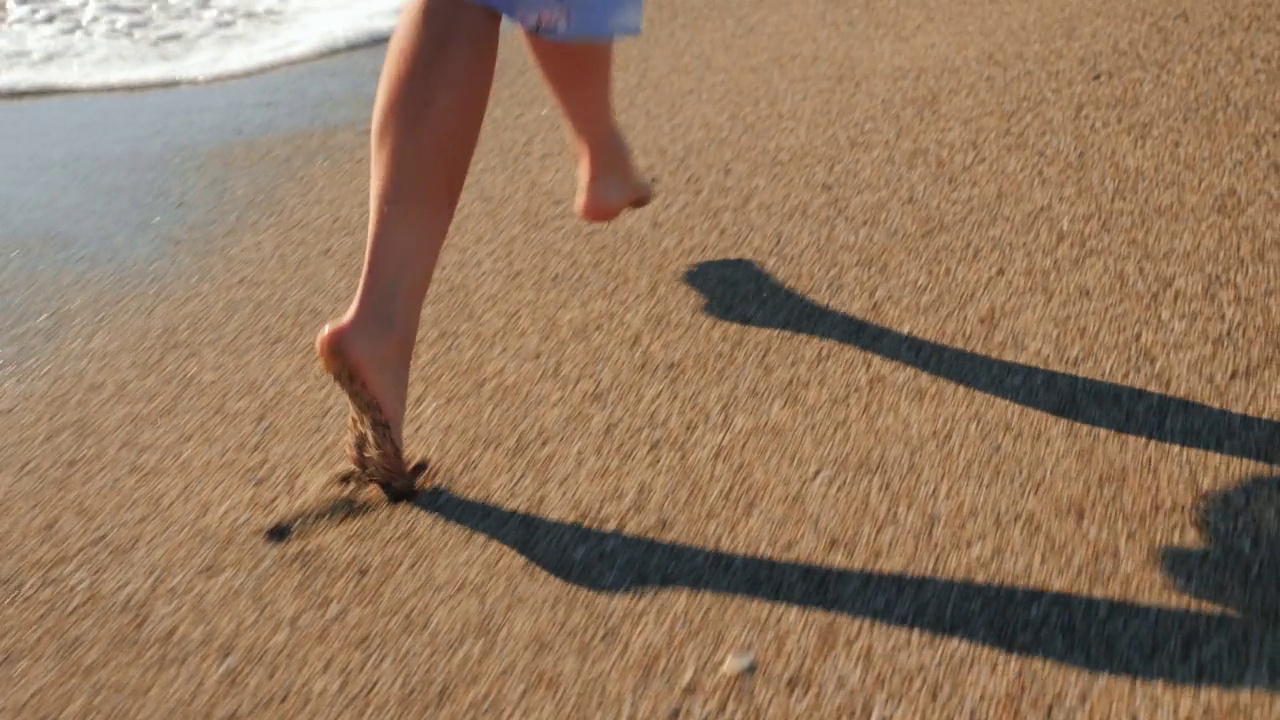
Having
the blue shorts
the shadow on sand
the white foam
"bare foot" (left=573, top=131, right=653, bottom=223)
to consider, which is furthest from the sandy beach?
the white foam

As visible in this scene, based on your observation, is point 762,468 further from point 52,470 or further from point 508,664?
point 52,470

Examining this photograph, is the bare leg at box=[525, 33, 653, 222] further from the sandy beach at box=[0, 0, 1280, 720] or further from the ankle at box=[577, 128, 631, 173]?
the sandy beach at box=[0, 0, 1280, 720]

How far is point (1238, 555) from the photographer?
5.51ft

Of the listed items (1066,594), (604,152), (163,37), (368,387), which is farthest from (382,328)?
(163,37)

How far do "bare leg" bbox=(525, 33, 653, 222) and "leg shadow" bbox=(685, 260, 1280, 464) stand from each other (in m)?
0.25

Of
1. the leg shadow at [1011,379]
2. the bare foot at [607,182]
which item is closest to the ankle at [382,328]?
the bare foot at [607,182]

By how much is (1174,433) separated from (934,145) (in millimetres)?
1171

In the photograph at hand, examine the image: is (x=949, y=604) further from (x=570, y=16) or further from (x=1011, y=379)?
(x=570, y=16)

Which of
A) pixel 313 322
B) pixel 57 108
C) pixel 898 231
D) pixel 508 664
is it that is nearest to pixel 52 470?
pixel 313 322

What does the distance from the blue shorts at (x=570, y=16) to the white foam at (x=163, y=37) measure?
2.59m

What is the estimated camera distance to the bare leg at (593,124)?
2.04 meters

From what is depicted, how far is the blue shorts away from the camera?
176 centimetres

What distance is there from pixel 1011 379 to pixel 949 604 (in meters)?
0.55

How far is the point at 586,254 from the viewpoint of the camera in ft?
8.66
